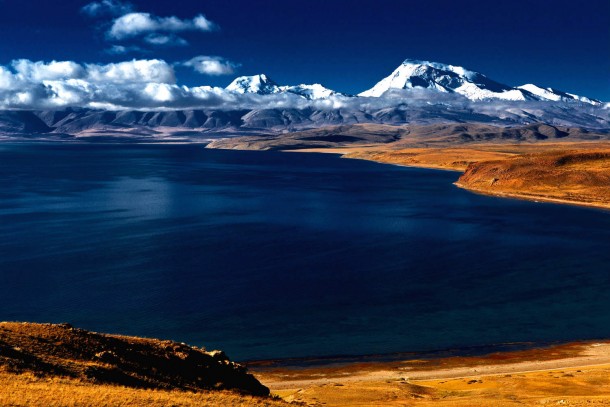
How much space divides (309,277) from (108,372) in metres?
60.4

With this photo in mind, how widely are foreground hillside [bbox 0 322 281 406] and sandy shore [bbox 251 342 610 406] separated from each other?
8668 millimetres

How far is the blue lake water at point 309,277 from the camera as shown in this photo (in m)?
72.9

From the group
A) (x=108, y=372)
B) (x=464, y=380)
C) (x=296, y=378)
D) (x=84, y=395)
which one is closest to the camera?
(x=84, y=395)

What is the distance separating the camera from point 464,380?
188 feet

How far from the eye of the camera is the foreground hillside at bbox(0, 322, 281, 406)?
31.7 m

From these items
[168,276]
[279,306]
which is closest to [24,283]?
[168,276]

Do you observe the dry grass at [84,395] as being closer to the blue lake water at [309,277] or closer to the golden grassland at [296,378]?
the golden grassland at [296,378]

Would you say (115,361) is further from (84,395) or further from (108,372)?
(84,395)

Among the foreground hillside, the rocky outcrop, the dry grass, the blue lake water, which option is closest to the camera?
the dry grass

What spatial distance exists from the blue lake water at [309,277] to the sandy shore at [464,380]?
4.93 meters

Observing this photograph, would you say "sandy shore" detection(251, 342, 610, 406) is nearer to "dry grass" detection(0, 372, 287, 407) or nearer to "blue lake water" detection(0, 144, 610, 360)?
"blue lake water" detection(0, 144, 610, 360)

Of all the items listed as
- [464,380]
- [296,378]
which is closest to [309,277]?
[296,378]

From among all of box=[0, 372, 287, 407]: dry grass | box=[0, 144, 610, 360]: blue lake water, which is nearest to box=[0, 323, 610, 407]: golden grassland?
box=[0, 372, 287, 407]: dry grass

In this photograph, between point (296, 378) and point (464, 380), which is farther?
point (296, 378)
